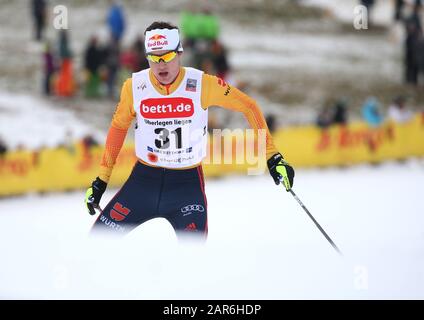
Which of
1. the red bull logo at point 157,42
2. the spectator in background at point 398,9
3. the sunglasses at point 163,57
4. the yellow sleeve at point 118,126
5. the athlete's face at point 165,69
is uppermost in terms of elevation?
the spectator in background at point 398,9

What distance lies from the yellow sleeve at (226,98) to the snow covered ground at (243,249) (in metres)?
0.92

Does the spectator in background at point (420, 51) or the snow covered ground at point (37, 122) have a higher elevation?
the spectator in background at point (420, 51)

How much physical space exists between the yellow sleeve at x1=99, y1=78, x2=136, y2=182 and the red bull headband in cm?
36

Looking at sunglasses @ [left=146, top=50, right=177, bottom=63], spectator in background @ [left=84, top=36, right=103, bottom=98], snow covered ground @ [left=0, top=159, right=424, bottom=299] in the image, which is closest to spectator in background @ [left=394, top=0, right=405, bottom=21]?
spectator in background @ [left=84, top=36, right=103, bottom=98]

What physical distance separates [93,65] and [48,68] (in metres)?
0.79

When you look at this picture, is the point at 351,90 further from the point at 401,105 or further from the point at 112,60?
the point at 112,60

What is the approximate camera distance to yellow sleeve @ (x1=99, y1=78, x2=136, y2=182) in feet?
19.0

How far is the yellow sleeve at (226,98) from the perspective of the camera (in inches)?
228

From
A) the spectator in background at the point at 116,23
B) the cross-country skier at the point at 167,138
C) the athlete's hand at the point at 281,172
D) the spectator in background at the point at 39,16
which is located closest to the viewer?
the cross-country skier at the point at 167,138

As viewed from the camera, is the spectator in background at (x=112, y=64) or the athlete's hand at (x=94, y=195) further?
the spectator in background at (x=112, y=64)

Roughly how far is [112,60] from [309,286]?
8.54m

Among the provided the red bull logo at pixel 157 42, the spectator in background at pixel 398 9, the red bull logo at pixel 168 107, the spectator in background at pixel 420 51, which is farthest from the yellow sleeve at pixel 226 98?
the spectator in background at pixel 398 9

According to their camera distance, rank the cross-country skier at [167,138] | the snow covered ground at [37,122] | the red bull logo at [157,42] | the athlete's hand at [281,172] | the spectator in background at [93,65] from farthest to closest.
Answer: the spectator in background at [93,65]
the snow covered ground at [37,122]
the athlete's hand at [281,172]
the cross-country skier at [167,138]
the red bull logo at [157,42]

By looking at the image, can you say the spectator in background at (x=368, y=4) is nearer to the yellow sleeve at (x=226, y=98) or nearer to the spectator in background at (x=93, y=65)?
the spectator in background at (x=93, y=65)
